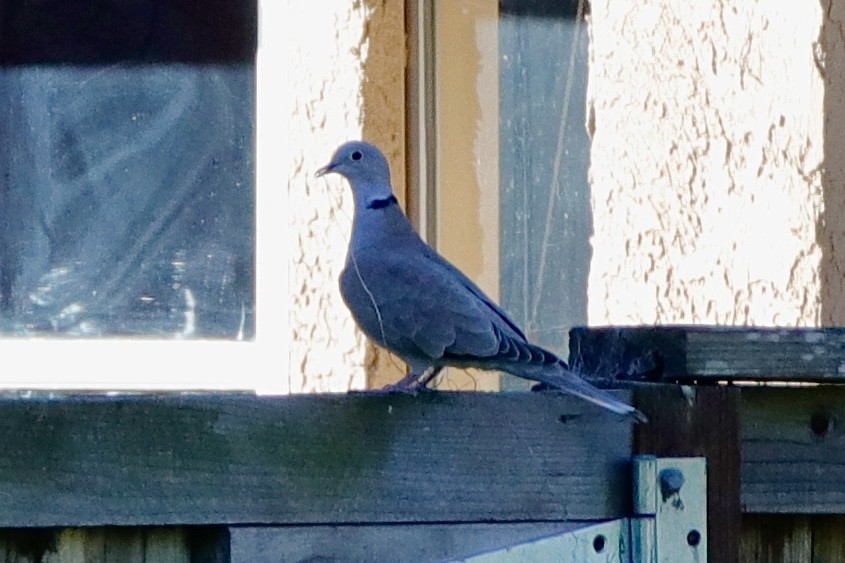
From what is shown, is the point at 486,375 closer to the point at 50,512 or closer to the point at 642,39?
the point at 642,39

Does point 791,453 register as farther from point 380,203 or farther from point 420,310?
point 380,203

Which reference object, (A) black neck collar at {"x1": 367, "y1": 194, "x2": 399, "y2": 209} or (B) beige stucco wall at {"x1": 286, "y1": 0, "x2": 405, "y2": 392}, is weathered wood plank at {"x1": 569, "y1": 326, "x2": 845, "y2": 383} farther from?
(B) beige stucco wall at {"x1": 286, "y1": 0, "x2": 405, "y2": 392}

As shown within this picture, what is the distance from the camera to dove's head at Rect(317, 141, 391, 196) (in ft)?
10.6

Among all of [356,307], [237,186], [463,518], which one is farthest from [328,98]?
[463,518]

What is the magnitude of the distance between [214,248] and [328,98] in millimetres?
590

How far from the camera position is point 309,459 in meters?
1.82

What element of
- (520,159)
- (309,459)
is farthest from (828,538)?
(520,159)

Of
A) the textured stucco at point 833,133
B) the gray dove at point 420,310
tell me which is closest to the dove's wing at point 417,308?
the gray dove at point 420,310

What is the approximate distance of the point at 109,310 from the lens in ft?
14.4

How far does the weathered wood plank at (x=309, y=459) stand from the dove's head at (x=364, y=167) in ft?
4.45

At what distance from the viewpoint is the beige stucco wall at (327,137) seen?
13.4 ft

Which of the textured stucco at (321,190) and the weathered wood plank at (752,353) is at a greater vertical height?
the textured stucco at (321,190)

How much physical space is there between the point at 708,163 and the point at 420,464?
211cm

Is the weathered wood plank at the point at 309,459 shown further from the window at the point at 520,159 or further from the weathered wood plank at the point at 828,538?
the window at the point at 520,159
